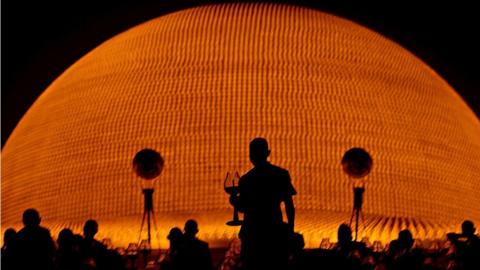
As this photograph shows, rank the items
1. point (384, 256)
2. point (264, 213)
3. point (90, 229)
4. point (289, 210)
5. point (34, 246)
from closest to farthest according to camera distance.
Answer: point (264, 213) < point (289, 210) < point (34, 246) < point (90, 229) < point (384, 256)

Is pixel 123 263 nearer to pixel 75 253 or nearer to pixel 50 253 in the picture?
pixel 75 253

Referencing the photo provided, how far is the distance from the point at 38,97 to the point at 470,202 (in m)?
18.3

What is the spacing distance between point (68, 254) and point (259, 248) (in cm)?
359

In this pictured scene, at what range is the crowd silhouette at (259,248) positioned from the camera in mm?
23859

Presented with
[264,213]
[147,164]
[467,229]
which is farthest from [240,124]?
[264,213]

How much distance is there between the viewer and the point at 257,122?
63.7 meters

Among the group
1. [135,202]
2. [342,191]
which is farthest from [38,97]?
[342,191]

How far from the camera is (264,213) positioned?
2408cm

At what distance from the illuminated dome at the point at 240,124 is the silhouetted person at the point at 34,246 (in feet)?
109

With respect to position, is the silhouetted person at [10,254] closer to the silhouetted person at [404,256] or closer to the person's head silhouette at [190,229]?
the person's head silhouette at [190,229]

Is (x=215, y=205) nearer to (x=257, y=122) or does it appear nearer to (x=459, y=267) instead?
(x=257, y=122)

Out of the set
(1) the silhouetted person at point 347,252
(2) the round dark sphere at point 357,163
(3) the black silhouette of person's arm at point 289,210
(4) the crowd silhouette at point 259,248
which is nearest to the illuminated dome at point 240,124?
(2) the round dark sphere at point 357,163

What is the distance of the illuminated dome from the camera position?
62.2 metres

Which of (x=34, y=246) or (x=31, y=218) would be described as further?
(x=31, y=218)
